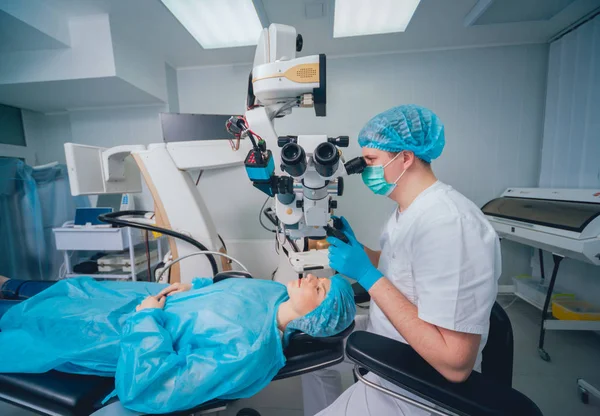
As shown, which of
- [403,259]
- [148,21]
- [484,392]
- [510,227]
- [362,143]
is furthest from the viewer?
[510,227]

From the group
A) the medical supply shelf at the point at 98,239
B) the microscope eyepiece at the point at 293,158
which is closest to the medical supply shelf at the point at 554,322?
the microscope eyepiece at the point at 293,158

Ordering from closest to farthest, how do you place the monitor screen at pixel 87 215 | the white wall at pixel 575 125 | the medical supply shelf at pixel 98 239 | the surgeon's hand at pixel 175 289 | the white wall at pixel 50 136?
the surgeon's hand at pixel 175 289 < the white wall at pixel 575 125 < the medical supply shelf at pixel 98 239 < the monitor screen at pixel 87 215 < the white wall at pixel 50 136

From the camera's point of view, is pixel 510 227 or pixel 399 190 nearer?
pixel 399 190

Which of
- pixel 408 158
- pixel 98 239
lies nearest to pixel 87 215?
pixel 98 239

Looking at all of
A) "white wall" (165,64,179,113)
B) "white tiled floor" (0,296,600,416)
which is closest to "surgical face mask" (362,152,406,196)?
"white tiled floor" (0,296,600,416)

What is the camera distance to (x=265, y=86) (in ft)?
3.01

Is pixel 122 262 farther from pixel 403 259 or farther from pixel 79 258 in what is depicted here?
pixel 403 259

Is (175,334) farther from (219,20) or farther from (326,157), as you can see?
(219,20)

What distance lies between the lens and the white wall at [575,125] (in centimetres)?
169

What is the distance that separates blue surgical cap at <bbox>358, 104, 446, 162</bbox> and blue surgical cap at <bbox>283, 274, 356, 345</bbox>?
0.55 meters

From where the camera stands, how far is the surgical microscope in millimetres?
762

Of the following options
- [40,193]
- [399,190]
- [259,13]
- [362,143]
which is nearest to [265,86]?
[362,143]

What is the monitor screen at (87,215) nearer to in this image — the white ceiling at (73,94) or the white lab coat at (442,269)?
the white ceiling at (73,94)

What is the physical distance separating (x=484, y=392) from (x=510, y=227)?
174cm
